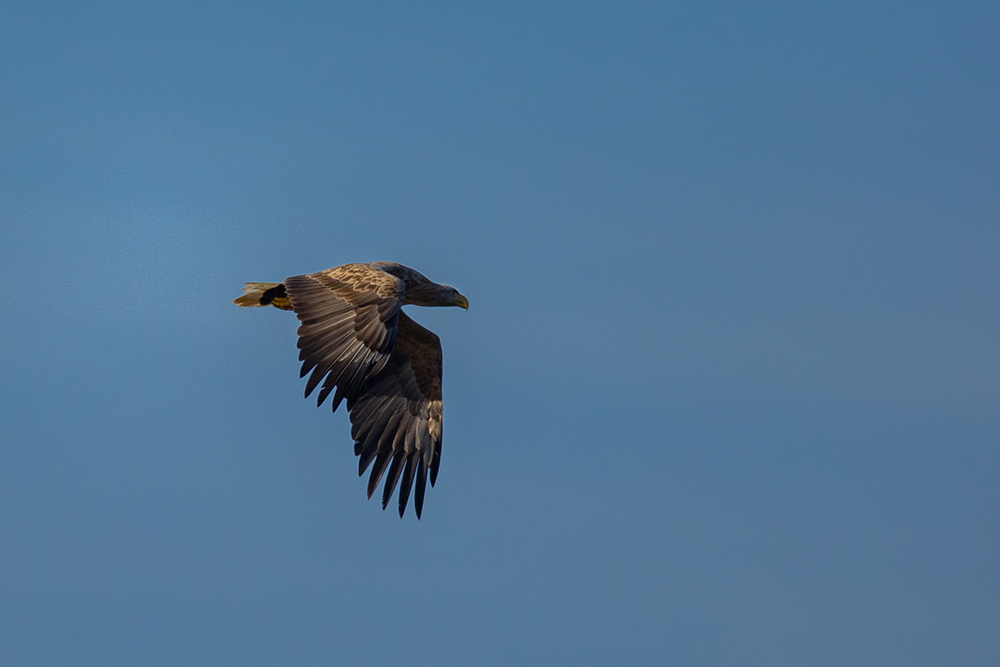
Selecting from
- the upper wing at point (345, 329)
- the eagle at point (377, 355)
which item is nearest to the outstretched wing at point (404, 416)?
the eagle at point (377, 355)

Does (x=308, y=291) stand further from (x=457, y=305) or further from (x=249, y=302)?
(x=457, y=305)

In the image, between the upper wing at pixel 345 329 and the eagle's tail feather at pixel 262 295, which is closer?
the upper wing at pixel 345 329

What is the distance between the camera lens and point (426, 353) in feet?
59.5

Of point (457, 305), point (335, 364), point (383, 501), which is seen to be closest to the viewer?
point (335, 364)

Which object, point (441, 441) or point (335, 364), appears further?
point (441, 441)

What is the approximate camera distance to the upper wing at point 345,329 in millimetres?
15477

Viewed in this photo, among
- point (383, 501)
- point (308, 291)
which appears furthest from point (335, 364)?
point (383, 501)

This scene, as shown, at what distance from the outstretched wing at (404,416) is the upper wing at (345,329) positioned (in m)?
1.37

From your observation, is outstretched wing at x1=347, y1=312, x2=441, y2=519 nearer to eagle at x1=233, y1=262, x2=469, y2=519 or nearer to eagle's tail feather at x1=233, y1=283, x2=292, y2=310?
eagle at x1=233, y1=262, x2=469, y2=519

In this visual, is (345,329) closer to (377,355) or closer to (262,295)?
(377,355)

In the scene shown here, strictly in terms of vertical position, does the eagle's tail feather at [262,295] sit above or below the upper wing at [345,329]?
above

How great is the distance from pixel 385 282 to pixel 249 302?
6.84 feet

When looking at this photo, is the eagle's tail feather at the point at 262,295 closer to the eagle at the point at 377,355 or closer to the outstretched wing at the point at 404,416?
the eagle at the point at 377,355

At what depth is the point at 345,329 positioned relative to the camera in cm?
1567
